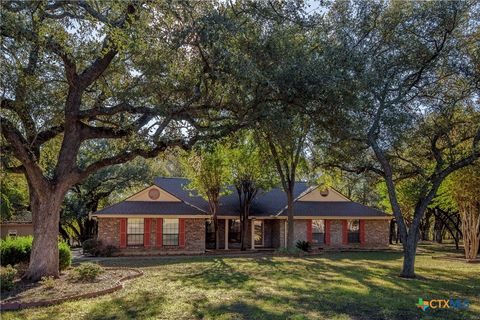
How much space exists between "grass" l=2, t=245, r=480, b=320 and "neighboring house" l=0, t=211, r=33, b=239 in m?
18.2

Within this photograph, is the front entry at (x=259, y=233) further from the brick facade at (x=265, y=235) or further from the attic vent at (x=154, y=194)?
the attic vent at (x=154, y=194)

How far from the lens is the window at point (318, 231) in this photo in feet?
94.1

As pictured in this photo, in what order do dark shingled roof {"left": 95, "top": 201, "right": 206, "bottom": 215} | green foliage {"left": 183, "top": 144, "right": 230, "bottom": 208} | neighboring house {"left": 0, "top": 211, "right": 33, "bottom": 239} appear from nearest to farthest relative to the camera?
dark shingled roof {"left": 95, "top": 201, "right": 206, "bottom": 215}, green foliage {"left": 183, "top": 144, "right": 230, "bottom": 208}, neighboring house {"left": 0, "top": 211, "right": 33, "bottom": 239}

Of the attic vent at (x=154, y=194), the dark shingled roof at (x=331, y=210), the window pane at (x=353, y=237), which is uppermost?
the attic vent at (x=154, y=194)

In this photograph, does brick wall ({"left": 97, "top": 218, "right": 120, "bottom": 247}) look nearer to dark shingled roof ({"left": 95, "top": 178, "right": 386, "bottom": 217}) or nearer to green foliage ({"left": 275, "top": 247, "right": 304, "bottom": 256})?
dark shingled roof ({"left": 95, "top": 178, "right": 386, "bottom": 217})

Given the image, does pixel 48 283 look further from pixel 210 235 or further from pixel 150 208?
pixel 210 235

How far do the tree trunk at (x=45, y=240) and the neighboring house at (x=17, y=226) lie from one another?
72.3 feet

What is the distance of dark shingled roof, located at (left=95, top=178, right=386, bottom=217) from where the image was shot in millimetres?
25578

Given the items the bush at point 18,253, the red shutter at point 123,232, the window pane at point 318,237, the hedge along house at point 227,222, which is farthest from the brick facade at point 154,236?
the bush at point 18,253

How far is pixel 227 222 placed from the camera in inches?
1107

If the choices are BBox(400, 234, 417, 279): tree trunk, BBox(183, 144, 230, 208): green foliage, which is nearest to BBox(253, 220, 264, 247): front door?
BBox(183, 144, 230, 208): green foliage

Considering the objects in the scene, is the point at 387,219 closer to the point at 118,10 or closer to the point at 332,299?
the point at 332,299

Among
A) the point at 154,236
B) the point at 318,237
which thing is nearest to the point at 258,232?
the point at 318,237

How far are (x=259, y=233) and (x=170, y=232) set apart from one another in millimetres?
7898
